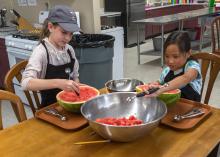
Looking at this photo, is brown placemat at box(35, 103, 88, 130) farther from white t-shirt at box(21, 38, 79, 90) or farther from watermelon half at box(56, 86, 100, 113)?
white t-shirt at box(21, 38, 79, 90)

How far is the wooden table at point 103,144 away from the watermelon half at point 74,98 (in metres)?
0.13

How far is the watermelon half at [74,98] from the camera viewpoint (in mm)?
1233

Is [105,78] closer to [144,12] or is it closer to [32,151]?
[32,151]

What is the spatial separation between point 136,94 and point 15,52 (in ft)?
7.55

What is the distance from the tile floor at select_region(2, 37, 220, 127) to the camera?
3.16 metres

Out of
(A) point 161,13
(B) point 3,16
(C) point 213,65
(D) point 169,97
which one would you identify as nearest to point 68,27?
(D) point 169,97

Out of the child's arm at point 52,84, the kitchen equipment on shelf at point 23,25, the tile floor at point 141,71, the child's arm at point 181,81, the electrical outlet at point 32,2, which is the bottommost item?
the tile floor at point 141,71

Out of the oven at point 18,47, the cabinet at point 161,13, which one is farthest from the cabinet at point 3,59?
the cabinet at point 161,13

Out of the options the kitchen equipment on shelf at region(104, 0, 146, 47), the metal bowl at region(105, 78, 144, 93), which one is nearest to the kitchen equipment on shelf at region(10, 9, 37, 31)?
the metal bowl at region(105, 78, 144, 93)

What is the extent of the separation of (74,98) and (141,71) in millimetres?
3294

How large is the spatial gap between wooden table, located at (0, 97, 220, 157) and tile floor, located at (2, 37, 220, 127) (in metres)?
1.95

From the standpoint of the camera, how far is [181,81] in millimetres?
1359

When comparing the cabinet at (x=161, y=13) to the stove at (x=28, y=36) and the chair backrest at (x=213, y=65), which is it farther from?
the chair backrest at (x=213, y=65)

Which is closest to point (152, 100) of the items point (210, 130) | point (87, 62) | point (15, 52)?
point (210, 130)
